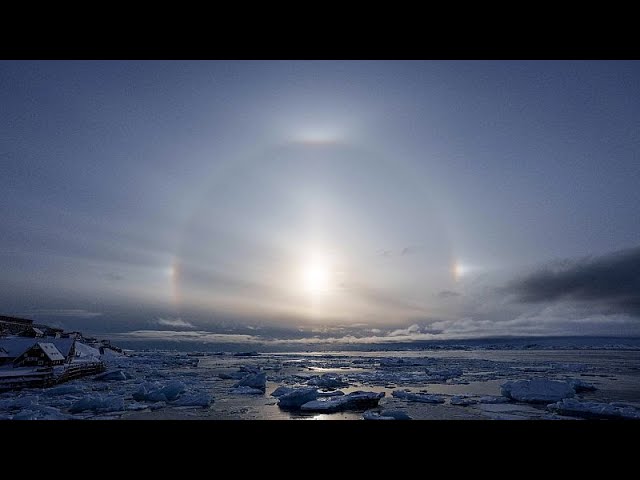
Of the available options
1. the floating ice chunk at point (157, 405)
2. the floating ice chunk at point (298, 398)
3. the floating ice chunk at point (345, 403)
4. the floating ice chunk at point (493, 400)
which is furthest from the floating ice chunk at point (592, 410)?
the floating ice chunk at point (157, 405)

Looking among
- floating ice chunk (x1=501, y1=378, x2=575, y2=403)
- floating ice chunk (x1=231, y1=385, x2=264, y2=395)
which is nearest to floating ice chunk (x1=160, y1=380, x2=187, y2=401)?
floating ice chunk (x1=231, y1=385, x2=264, y2=395)

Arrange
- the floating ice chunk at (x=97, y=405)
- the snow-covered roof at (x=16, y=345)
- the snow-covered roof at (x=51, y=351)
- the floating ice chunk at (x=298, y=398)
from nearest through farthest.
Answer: the floating ice chunk at (x=97, y=405)
the floating ice chunk at (x=298, y=398)
the snow-covered roof at (x=16, y=345)
the snow-covered roof at (x=51, y=351)

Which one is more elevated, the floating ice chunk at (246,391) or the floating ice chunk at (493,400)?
the floating ice chunk at (493,400)

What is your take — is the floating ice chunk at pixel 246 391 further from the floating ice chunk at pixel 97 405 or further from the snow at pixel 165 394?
the floating ice chunk at pixel 97 405

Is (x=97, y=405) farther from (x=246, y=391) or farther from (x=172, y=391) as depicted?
(x=246, y=391)

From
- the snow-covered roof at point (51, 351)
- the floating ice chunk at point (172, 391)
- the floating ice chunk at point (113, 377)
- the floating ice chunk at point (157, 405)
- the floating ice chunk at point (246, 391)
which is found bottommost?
the floating ice chunk at point (113, 377)

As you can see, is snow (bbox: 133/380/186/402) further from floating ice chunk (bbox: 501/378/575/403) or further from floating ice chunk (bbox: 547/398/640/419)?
floating ice chunk (bbox: 547/398/640/419)
